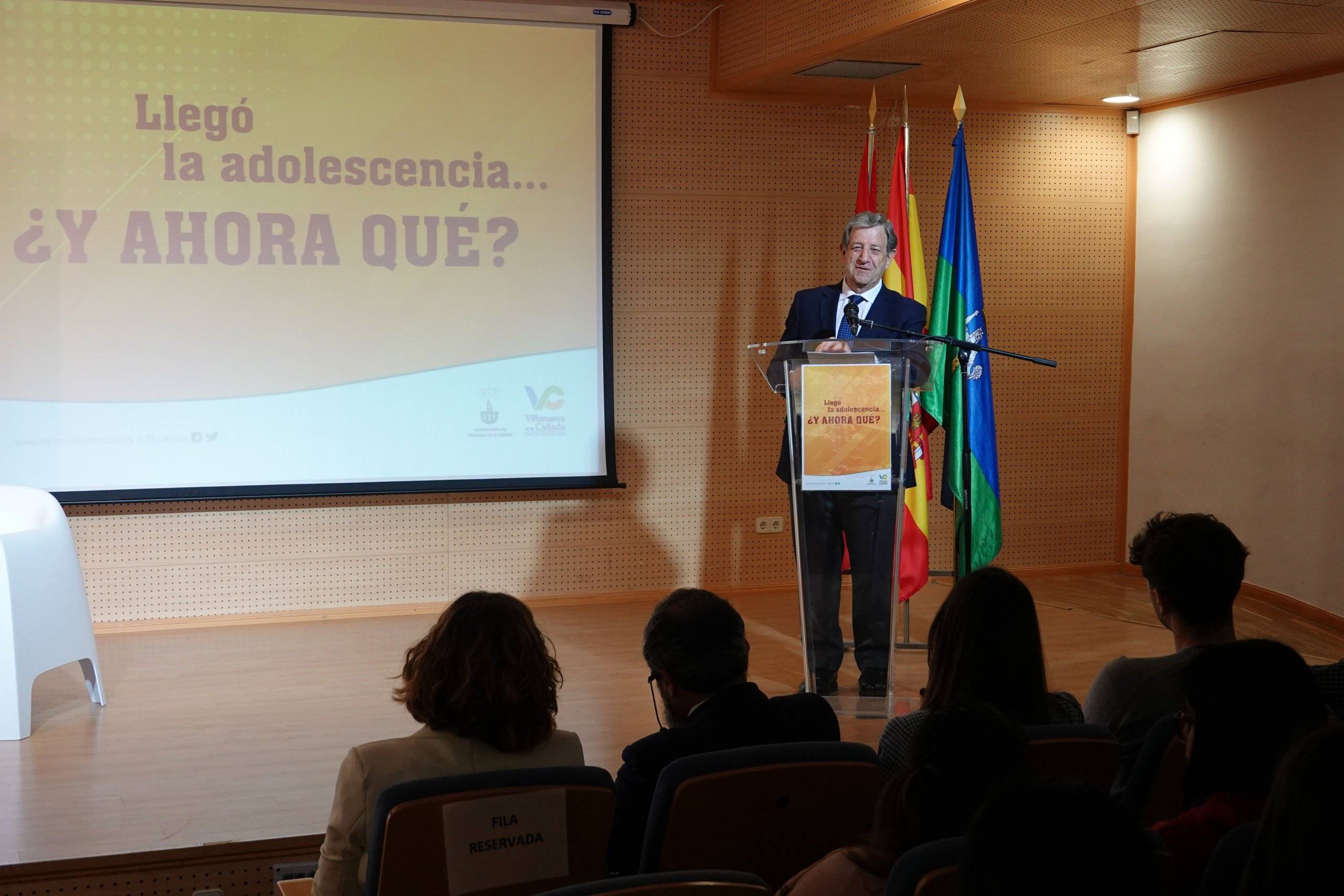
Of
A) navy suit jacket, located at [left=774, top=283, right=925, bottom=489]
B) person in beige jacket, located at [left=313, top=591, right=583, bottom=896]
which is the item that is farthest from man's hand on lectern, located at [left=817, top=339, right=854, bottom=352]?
person in beige jacket, located at [left=313, top=591, right=583, bottom=896]

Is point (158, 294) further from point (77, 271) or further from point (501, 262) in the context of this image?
point (501, 262)

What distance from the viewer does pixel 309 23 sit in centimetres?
547

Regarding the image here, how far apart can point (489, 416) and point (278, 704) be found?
1856 millimetres

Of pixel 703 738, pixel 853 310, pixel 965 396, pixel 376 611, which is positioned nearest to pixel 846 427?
pixel 853 310

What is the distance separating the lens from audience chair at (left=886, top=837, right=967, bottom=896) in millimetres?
1400

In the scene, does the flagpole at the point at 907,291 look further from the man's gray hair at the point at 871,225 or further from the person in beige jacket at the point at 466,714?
the person in beige jacket at the point at 466,714

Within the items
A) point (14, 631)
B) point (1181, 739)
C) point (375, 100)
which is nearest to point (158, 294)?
point (375, 100)

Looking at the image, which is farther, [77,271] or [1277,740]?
[77,271]

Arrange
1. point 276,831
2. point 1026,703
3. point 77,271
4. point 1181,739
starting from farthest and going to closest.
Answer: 1. point 77,271
2. point 276,831
3. point 1026,703
4. point 1181,739

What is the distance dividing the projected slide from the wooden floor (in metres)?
0.78

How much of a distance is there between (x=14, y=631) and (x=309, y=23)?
9.52 feet

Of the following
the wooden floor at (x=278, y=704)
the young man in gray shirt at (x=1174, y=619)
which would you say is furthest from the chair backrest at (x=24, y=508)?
the young man in gray shirt at (x=1174, y=619)

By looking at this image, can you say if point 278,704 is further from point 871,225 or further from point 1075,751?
point 1075,751

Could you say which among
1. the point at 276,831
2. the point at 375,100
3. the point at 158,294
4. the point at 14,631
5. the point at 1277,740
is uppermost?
the point at 375,100
